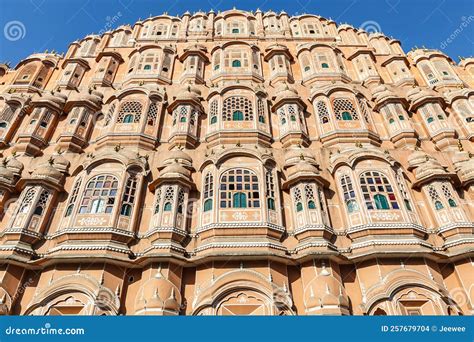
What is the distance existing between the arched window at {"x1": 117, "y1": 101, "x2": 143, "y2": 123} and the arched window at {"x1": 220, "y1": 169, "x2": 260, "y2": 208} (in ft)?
22.9

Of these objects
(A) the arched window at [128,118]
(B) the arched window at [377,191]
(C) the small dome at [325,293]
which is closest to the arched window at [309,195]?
(B) the arched window at [377,191]

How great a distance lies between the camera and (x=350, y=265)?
1318 cm

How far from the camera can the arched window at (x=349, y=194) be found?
47.5 ft

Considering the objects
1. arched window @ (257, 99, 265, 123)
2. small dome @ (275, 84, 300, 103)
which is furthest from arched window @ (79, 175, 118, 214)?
small dome @ (275, 84, 300, 103)

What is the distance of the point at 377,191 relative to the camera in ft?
48.3

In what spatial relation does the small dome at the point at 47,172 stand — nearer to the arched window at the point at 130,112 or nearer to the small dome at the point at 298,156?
the arched window at the point at 130,112

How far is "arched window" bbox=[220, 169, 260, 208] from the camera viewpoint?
47.2ft

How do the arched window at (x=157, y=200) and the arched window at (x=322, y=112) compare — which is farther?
the arched window at (x=322, y=112)

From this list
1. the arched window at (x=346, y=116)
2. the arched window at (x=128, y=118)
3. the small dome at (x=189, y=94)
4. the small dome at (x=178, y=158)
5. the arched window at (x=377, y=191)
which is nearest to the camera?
the arched window at (x=377, y=191)

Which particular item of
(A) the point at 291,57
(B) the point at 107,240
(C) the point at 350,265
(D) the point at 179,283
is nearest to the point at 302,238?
(C) the point at 350,265

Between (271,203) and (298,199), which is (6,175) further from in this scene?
(298,199)

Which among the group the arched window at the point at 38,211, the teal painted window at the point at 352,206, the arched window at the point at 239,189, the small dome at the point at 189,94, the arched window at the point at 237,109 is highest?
the small dome at the point at 189,94

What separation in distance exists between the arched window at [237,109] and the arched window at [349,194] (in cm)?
635

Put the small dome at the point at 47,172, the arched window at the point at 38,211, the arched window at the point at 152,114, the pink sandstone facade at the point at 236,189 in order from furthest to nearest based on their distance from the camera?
the arched window at the point at 152,114 < the small dome at the point at 47,172 < the arched window at the point at 38,211 < the pink sandstone facade at the point at 236,189
